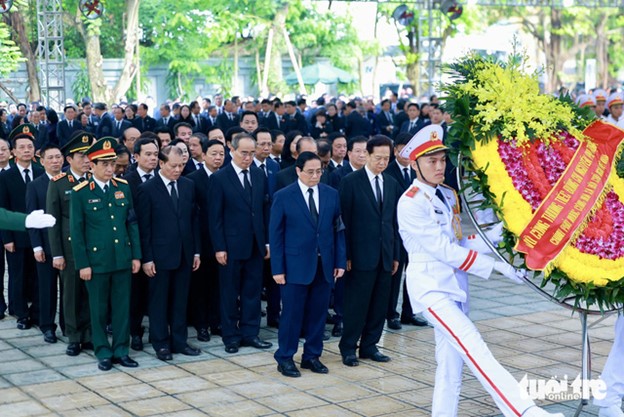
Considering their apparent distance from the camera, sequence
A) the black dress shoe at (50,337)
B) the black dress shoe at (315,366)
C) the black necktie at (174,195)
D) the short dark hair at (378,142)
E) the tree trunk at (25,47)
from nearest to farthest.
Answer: the black dress shoe at (315,366)
the short dark hair at (378,142)
the black necktie at (174,195)
the black dress shoe at (50,337)
the tree trunk at (25,47)

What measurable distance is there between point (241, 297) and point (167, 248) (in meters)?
0.82

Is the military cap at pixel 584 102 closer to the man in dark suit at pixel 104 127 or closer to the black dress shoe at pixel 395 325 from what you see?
the black dress shoe at pixel 395 325

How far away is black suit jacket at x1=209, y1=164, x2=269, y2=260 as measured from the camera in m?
7.94

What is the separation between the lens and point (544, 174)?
5.41 meters

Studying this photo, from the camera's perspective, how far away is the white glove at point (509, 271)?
5.23m

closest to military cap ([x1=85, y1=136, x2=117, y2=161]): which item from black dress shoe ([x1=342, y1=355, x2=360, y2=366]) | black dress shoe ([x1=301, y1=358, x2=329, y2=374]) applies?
black dress shoe ([x1=301, y1=358, x2=329, y2=374])

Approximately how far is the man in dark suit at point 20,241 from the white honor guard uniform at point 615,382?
515cm

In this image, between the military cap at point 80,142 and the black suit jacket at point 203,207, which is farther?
the black suit jacket at point 203,207

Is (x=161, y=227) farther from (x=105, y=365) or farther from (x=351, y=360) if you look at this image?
(x=351, y=360)

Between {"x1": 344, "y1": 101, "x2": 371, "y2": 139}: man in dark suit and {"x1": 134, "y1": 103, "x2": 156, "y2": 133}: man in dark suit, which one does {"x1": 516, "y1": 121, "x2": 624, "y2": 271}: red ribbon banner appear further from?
{"x1": 344, "y1": 101, "x2": 371, "y2": 139}: man in dark suit

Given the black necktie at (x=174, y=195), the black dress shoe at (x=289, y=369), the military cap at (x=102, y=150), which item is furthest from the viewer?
the black necktie at (x=174, y=195)

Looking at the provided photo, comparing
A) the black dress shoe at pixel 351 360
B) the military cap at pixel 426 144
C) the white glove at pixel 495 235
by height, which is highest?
the military cap at pixel 426 144

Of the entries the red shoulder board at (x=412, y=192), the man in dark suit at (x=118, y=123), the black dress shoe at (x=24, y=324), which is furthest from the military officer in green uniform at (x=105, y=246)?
the man in dark suit at (x=118, y=123)

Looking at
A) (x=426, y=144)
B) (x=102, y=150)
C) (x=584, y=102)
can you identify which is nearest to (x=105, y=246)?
(x=102, y=150)
